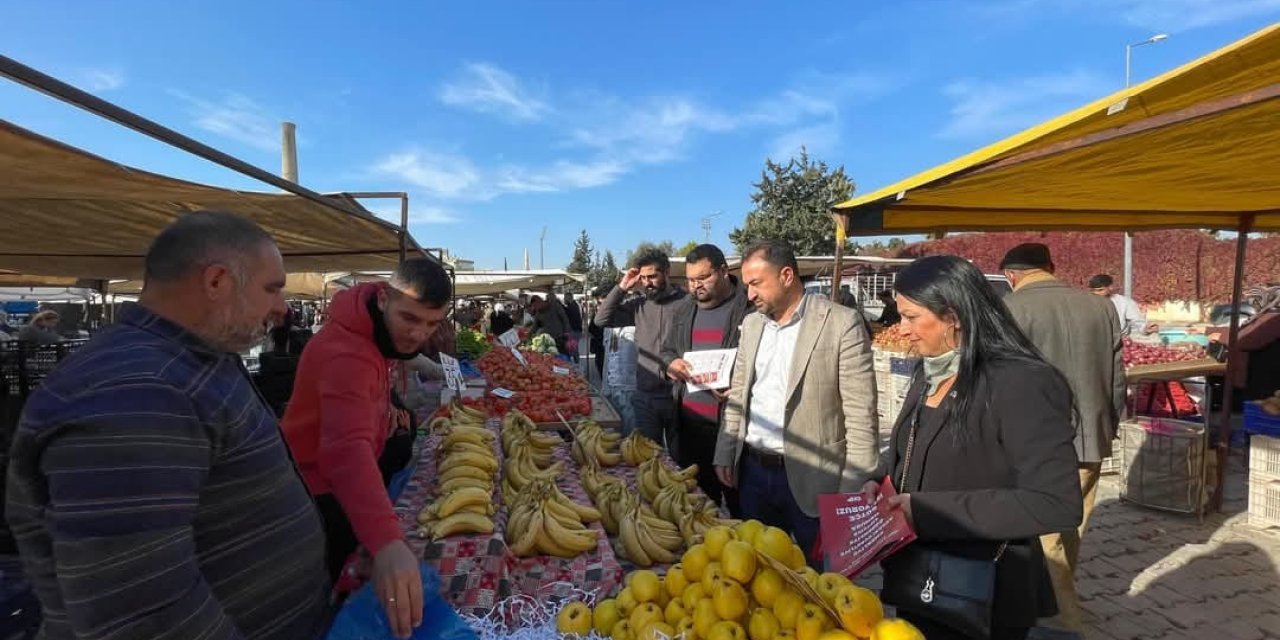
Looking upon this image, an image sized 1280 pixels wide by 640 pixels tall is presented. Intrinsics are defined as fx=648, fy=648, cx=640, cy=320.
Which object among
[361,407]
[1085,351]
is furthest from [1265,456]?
[361,407]

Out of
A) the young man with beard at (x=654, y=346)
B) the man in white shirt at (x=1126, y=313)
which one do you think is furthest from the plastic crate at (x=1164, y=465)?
the young man with beard at (x=654, y=346)

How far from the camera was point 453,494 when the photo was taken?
2551mm

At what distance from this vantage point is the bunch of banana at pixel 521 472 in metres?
3.09

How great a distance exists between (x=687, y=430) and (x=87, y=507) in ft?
11.8

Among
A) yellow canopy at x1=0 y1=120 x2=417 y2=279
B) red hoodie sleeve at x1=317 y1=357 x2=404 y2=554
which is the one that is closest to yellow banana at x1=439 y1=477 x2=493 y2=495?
red hoodie sleeve at x1=317 y1=357 x2=404 y2=554

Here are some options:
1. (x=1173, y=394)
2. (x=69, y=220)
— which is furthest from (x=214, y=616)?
(x=1173, y=394)

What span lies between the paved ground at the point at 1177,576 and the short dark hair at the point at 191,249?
4344mm

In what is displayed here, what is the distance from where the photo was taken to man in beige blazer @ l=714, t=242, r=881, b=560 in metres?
2.98

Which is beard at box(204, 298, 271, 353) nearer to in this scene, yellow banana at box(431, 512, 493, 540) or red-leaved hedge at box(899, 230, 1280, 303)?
yellow banana at box(431, 512, 493, 540)

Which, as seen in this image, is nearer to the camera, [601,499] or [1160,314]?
[601,499]

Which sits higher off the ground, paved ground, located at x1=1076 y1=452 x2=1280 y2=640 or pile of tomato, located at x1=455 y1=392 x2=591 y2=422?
pile of tomato, located at x1=455 y1=392 x2=591 y2=422

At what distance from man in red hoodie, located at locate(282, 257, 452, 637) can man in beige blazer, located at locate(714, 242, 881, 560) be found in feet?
5.35

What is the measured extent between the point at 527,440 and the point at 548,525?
1557 mm

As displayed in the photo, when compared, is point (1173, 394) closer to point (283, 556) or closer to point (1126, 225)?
point (1126, 225)
